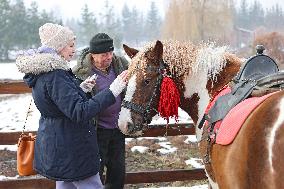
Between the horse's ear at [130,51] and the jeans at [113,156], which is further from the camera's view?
the jeans at [113,156]

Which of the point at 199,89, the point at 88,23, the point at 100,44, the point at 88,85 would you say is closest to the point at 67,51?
the point at 88,85

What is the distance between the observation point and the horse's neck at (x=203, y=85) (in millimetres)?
3334

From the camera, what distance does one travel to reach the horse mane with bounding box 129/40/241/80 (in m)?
3.30

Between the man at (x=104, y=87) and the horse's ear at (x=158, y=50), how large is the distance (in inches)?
19.0

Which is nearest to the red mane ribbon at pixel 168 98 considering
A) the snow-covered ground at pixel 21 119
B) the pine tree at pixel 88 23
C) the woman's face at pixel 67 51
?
the woman's face at pixel 67 51

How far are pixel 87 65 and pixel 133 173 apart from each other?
1556 millimetres

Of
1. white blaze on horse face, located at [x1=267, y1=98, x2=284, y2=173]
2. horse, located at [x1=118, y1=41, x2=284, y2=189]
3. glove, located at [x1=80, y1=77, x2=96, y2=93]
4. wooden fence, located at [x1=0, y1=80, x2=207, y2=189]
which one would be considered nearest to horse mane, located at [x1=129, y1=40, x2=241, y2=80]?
horse, located at [x1=118, y1=41, x2=284, y2=189]

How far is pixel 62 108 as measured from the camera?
2738 mm

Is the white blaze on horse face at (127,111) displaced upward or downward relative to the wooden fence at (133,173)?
upward

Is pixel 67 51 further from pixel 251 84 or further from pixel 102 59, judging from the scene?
pixel 251 84

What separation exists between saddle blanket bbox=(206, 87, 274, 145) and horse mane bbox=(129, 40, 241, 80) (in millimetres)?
633

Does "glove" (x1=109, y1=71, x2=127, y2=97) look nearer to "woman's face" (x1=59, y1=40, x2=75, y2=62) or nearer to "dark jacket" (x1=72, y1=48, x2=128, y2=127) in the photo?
"woman's face" (x1=59, y1=40, x2=75, y2=62)

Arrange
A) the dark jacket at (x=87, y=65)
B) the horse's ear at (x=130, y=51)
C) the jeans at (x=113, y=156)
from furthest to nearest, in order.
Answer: the jeans at (x=113, y=156)
the dark jacket at (x=87, y=65)
the horse's ear at (x=130, y=51)

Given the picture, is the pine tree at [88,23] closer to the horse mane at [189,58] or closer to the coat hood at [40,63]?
the horse mane at [189,58]
